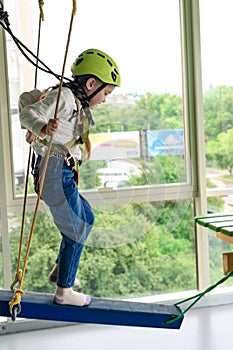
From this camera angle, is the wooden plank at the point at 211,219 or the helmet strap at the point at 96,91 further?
the wooden plank at the point at 211,219

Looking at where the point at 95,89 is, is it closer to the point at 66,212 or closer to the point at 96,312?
the point at 66,212

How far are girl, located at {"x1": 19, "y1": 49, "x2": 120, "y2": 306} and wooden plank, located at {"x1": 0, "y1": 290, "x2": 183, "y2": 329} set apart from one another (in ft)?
0.12

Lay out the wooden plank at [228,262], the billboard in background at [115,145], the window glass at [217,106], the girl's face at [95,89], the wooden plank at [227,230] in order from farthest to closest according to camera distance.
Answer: the window glass at [217,106] → the billboard in background at [115,145] → the wooden plank at [228,262] → the wooden plank at [227,230] → the girl's face at [95,89]

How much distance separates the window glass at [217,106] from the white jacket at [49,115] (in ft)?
5.11

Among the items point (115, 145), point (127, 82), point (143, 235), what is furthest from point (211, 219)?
point (127, 82)

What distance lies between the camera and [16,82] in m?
3.47

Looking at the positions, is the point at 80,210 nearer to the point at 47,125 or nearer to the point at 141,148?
the point at 47,125

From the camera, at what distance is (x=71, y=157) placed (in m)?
2.41

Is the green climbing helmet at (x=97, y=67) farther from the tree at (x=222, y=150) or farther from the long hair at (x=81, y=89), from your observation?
the tree at (x=222, y=150)

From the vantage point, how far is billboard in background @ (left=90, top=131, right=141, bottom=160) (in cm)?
325

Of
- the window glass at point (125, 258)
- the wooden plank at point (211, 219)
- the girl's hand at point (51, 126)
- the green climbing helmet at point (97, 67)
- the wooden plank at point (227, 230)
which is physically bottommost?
the window glass at point (125, 258)

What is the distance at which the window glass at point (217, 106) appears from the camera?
147 inches

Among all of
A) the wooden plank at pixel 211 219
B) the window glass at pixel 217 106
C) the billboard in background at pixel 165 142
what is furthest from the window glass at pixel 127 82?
the wooden plank at pixel 211 219

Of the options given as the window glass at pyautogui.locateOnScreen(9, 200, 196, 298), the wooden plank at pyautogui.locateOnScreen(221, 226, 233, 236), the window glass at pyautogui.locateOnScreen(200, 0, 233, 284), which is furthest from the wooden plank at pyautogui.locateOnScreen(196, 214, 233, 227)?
the window glass at pyautogui.locateOnScreen(200, 0, 233, 284)
